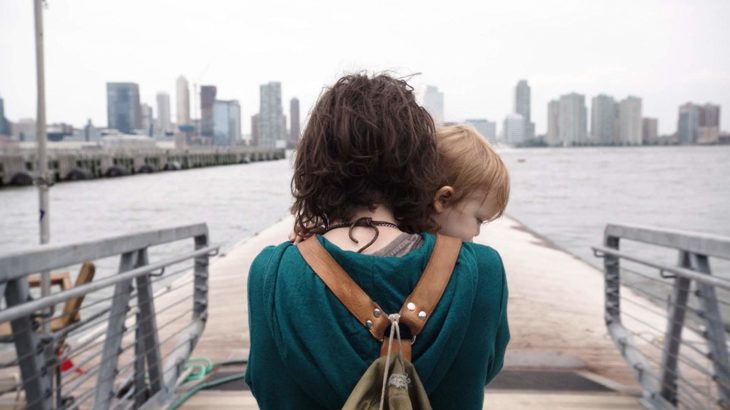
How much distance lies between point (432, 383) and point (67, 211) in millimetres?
33247

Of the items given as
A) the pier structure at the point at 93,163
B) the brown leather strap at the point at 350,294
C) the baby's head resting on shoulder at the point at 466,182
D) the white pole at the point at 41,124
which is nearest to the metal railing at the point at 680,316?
the baby's head resting on shoulder at the point at 466,182

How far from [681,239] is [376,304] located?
2.56m

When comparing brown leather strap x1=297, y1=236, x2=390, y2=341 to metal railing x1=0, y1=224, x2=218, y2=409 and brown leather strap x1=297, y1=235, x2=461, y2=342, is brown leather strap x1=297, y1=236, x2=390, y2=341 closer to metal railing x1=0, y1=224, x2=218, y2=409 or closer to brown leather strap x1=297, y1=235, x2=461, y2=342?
brown leather strap x1=297, y1=235, x2=461, y2=342

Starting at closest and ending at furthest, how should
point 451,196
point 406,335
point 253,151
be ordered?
point 406,335, point 451,196, point 253,151

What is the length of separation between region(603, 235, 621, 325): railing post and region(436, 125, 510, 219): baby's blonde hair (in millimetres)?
3003

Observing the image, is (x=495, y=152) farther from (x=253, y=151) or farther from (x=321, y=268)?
(x=253, y=151)

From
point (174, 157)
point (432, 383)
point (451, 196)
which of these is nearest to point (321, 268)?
point (432, 383)

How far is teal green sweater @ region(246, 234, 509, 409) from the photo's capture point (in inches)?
56.3

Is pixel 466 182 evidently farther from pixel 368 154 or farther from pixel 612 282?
pixel 612 282

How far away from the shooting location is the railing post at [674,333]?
368cm

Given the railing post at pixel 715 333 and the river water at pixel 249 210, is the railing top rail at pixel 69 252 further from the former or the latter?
the river water at pixel 249 210

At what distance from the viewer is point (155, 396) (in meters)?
4.00

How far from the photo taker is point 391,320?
4.56 ft

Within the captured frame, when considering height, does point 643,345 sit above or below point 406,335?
below
